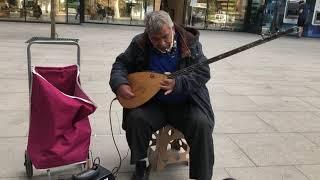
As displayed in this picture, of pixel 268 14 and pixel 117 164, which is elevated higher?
pixel 268 14

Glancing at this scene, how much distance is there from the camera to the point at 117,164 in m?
3.42

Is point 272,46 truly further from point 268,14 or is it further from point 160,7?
point 160,7

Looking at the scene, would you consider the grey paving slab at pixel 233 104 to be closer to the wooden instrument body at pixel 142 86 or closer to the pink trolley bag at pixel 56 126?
the wooden instrument body at pixel 142 86

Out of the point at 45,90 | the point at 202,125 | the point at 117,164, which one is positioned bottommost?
the point at 117,164

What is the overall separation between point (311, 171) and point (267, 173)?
1.36 ft

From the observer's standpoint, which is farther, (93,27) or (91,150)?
(93,27)

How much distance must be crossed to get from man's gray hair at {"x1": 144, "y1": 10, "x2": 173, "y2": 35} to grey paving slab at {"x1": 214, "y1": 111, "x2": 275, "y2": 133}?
182cm

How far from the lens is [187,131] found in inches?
116

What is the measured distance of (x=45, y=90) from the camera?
8.55ft

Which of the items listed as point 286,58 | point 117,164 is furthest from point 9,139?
point 286,58

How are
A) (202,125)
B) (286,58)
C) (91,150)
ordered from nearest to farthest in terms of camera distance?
(202,125) → (91,150) → (286,58)

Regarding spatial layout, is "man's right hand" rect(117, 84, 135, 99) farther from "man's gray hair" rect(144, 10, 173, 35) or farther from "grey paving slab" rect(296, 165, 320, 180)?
"grey paving slab" rect(296, 165, 320, 180)

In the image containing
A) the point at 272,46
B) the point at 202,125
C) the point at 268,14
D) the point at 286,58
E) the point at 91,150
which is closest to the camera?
the point at 202,125

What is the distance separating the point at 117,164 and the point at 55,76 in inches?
37.0
